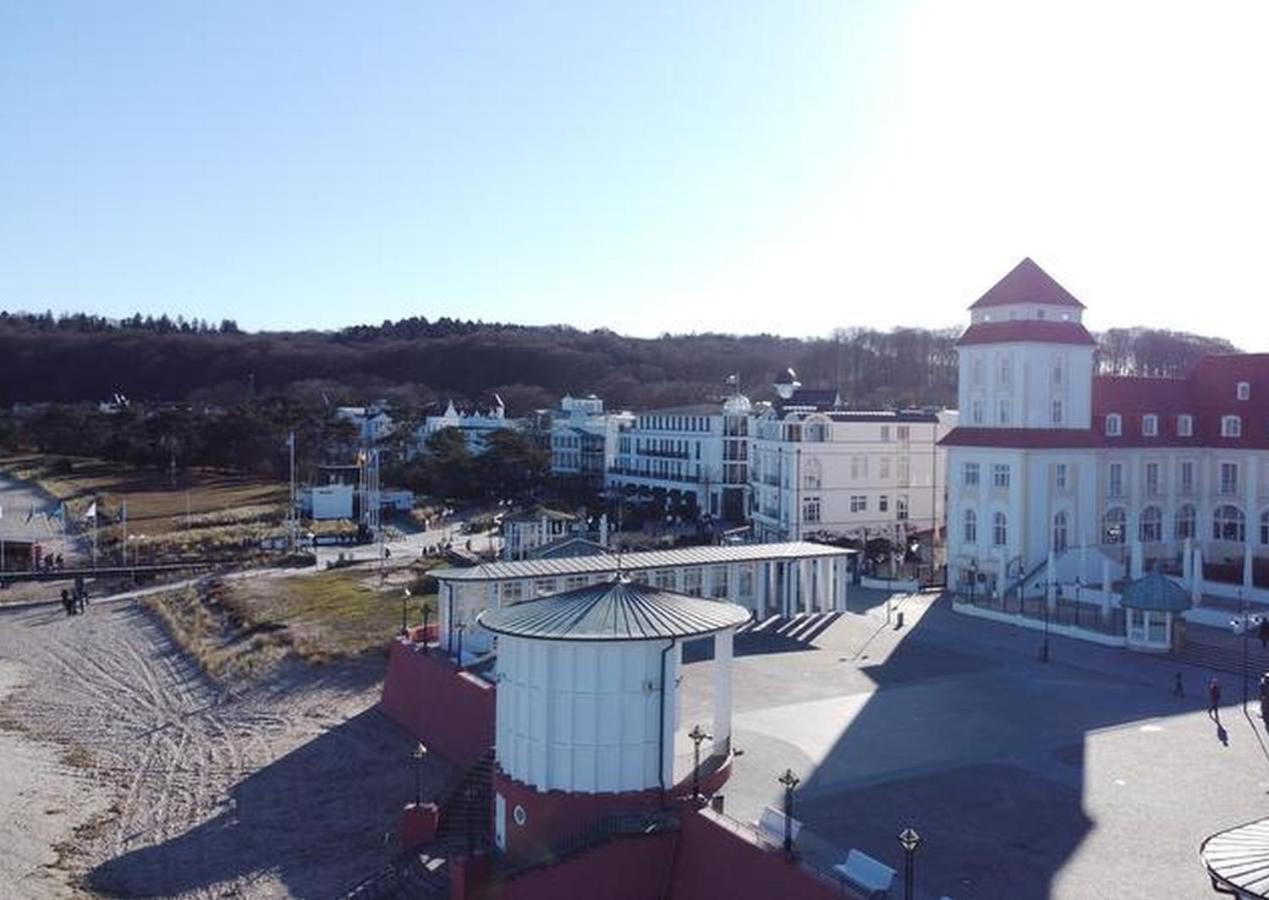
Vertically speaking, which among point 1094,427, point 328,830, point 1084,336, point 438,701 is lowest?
point 328,830

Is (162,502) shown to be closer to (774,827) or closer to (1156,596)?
(1156,596)

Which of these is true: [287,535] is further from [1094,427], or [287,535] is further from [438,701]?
[1094,427]

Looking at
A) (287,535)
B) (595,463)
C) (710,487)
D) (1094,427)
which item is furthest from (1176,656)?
(595,463)

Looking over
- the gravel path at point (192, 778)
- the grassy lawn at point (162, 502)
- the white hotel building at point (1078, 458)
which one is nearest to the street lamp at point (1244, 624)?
the white hotel building at point (1078, 458)

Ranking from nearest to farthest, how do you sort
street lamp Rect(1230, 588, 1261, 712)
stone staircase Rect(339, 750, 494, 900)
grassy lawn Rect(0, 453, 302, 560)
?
stone staircase Rect(339, 750, 494, 900)
street lamp Rect(1230, 588, 1261, 712)
grassy lawn Rect(0, 453, 302, 560)

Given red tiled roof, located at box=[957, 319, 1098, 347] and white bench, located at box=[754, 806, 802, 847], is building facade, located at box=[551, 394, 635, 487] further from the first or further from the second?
white bench, located at box=[754, 806, 802, 847]

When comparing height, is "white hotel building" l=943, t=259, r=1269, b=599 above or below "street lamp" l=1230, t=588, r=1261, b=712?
above

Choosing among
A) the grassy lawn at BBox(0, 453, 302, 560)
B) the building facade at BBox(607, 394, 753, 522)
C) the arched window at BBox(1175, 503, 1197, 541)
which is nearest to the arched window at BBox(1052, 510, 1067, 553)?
the arched window at BBox(1175, 503, 1197, 541)
